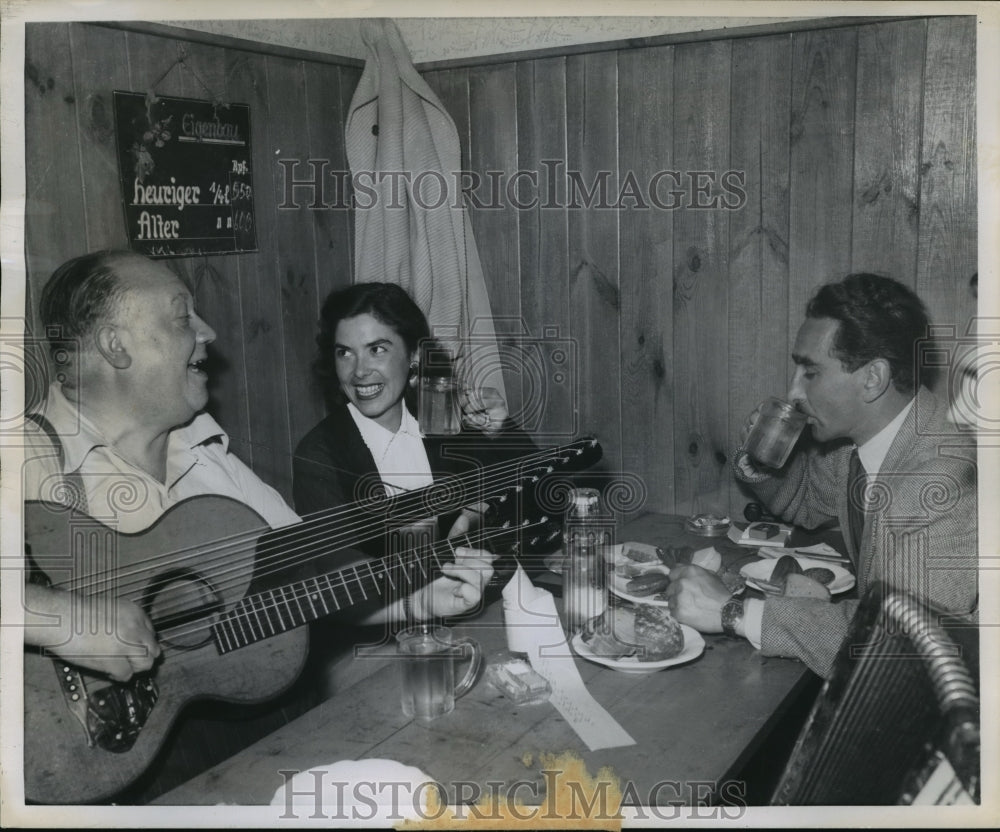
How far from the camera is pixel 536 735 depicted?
1.21 meters

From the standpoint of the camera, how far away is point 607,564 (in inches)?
67.3

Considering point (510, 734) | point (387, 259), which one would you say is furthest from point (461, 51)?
point (510, 734)

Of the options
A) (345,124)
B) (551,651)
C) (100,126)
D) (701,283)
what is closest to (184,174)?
(100,126)

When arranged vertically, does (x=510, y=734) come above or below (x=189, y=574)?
below

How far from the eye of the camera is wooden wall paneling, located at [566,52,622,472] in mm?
2023

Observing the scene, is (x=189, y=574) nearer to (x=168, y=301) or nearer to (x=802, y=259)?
(x=168, y=301)

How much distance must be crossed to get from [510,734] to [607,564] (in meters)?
0.55

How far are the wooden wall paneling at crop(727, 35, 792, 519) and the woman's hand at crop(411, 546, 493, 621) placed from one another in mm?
792

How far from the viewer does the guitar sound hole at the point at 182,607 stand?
139 cm

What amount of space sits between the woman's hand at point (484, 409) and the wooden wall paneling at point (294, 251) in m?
0.30

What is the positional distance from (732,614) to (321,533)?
74 centimetres

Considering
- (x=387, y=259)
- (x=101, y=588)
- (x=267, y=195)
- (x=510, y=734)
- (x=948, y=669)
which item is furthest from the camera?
(x=387, y=259)

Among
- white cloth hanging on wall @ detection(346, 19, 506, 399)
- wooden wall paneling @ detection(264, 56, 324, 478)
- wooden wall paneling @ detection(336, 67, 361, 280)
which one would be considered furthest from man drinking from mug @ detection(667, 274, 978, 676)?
wooden wall paneling @ detection(336, 67, 361, 280)

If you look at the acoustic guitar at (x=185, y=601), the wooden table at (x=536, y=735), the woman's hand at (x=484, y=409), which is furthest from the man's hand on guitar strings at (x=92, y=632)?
the woman's hand at (x=484, y=409)
